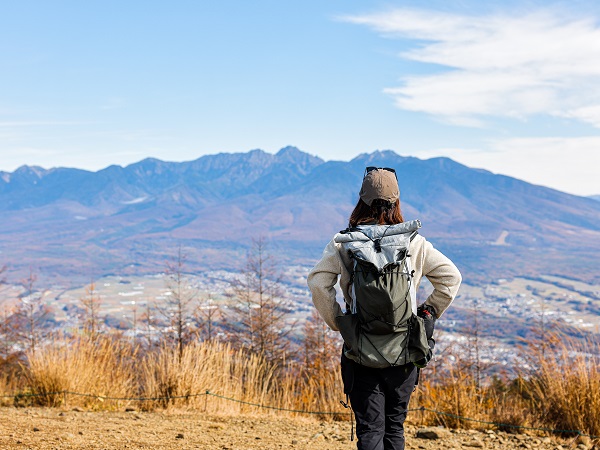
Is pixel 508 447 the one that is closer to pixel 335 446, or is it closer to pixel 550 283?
pixel 335 446

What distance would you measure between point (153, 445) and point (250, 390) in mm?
1867

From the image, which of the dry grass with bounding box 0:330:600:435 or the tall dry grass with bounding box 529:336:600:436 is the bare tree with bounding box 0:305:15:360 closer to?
the dry grass with bounding box 0:330:600:435

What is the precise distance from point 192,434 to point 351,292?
2283mm

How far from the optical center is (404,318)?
2.89m

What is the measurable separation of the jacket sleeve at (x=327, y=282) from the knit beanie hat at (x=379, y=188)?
319 millimetres

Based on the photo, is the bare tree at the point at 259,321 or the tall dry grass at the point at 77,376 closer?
the tall dry grass at the point at 77,376

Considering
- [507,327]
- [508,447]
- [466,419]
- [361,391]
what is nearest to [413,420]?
[466,419]

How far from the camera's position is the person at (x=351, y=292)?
9.76 feet

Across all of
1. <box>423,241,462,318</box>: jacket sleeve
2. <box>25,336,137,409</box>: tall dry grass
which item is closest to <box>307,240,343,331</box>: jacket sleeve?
<box>423,241,462,318</box>: jacket sleeve

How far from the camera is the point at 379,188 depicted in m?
3.01

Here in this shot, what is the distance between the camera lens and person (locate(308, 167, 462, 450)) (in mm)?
2975

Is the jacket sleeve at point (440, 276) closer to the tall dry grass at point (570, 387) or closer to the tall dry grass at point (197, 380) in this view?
the tall dry grass at point (570, 387)

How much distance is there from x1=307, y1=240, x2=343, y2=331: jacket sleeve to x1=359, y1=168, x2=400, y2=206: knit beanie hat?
1.05ft

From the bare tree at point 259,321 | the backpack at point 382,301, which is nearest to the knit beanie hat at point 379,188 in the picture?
the backpack at point 382,301
